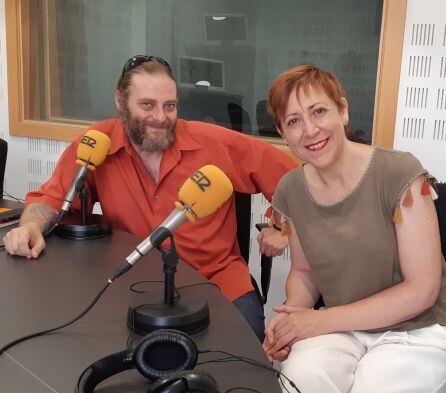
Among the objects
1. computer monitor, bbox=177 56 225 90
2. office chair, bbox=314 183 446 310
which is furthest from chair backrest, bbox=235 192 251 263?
computer monitor, bbox=177 56 225 90

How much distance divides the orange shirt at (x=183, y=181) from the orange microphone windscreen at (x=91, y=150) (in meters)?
0.20

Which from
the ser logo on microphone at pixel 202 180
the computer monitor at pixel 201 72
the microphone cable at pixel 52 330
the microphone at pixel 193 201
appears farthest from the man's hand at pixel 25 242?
the computer monitor at pixel 201 72

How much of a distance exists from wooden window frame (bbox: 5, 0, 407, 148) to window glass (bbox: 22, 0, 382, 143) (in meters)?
0.04

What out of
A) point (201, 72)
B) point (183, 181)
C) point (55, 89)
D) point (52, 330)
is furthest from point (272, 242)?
point (55, 89)

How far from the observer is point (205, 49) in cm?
275

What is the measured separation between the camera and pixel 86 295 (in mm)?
1140

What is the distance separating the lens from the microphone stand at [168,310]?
95 cm

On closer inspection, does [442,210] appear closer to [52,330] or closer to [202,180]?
[202,180]

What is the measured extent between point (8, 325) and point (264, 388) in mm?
523

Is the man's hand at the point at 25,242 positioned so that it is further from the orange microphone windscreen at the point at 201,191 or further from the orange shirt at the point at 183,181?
the orange microphone windscreen at the point at 201,191

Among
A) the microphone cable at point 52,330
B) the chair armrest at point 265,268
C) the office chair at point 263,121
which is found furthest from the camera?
the office chair at point 263,121

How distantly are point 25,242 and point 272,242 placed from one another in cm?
79

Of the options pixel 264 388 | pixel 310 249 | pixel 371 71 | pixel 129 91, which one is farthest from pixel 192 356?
pixel 371 71

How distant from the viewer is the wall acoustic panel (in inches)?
79.5
